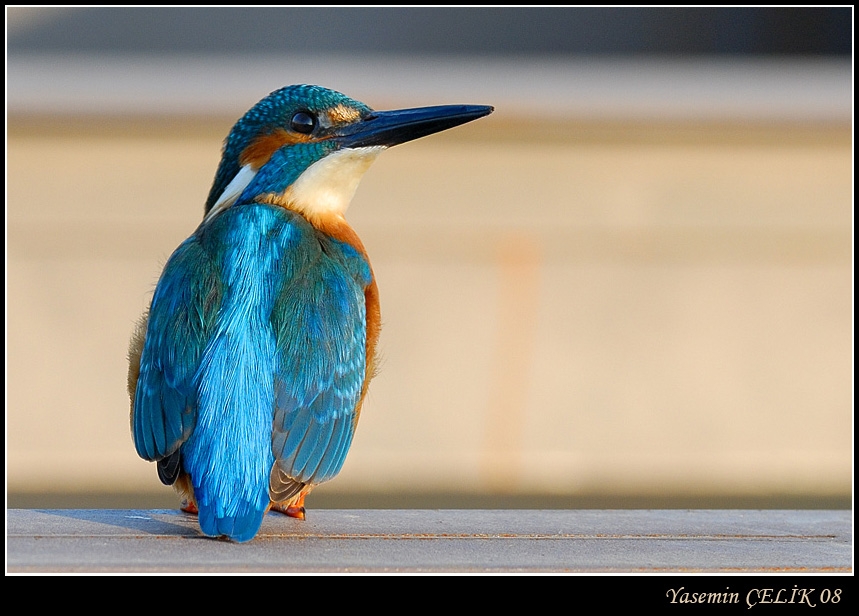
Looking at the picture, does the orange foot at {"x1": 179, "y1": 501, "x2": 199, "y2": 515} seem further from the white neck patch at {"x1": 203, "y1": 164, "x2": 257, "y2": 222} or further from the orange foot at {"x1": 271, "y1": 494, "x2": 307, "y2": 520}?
the white neck patch at {"x1": 203, "y1": 164, "x2": 257, "y2": 222}

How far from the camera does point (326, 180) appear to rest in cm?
279

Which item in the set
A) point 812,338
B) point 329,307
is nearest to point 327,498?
point 812,338

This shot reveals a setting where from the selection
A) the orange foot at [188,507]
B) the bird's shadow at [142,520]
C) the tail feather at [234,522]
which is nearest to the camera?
the tail feather at [234,522]

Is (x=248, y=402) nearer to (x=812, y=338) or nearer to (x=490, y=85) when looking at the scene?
(x=490, y=85)

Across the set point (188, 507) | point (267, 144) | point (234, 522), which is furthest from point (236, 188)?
point (234, 522)

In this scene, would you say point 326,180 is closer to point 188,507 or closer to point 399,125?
point 399,125

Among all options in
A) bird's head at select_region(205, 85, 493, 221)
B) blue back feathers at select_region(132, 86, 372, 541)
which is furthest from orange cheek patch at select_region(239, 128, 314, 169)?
blue back feathers at select_region(132, 86, 372, 541)

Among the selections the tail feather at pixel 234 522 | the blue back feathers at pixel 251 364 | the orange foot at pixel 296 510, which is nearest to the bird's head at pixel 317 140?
the blue back feathers at pixel 251 364

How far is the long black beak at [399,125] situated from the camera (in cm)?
278

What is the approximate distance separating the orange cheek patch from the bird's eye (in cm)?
1

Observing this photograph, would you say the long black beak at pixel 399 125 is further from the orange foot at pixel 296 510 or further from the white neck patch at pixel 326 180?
the orange foot at pixel 296 510

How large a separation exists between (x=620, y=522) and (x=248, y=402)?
989mm

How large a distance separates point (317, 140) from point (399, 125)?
21cm
